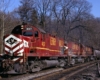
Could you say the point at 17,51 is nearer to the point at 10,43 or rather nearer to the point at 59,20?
the point at 10,43

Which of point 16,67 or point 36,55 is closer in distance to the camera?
point 16,67

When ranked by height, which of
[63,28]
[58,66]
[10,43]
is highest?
[63,28]

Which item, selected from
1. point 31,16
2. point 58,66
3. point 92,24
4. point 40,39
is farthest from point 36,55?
point 92,24

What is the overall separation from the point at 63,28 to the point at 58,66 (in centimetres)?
5138

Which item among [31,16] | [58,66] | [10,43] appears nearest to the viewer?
[10,43]

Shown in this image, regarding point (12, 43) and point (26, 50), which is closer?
point (12, 43)

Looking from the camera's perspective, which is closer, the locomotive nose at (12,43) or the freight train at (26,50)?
the freight train at (26,50)

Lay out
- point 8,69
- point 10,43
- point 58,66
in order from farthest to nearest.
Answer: point 58,66 < point 10,43 < point 8,69

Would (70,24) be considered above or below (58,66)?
above

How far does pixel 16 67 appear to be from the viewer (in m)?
15.9

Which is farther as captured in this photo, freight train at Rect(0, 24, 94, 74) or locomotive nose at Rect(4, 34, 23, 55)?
locomotive nose at Rect(4, 34, 23, 55)

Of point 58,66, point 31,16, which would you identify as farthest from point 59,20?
point 58,66

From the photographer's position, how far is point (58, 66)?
82.8ft

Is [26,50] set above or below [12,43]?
below
